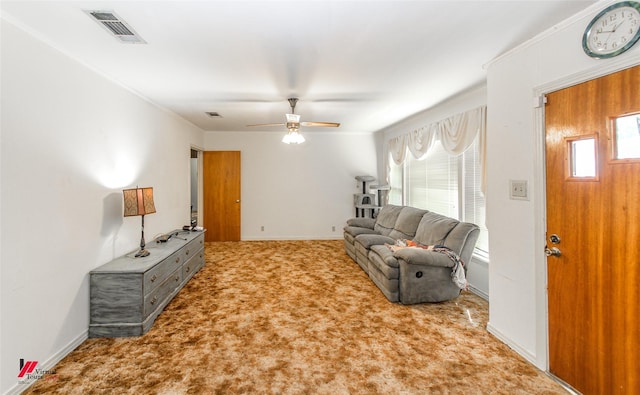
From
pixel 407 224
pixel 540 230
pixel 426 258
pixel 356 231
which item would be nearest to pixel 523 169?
pixel 540 230

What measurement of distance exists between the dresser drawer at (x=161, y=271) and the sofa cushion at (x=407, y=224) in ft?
10.1

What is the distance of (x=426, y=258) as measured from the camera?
3023mm

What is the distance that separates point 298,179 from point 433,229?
347 centimetres

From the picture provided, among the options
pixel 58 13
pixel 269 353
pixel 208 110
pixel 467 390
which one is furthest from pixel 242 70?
pixel 467 390

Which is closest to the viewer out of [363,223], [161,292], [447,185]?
[161,292]

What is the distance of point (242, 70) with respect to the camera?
271cm

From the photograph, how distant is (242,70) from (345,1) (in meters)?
1.38

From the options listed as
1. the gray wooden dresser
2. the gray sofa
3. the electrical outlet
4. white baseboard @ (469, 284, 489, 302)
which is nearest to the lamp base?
the gray wooden dresser

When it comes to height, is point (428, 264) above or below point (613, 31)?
below

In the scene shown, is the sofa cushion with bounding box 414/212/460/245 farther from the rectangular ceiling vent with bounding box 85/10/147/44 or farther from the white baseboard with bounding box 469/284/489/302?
the rectangular ceiling vent with bounding box 85/10/147/44

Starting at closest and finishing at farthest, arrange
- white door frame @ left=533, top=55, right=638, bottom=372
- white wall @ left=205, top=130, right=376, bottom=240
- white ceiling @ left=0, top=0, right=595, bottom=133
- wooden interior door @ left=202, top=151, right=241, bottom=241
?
1. white ceiling @ left=0, top=0, right=595, bottom=133
2. white door frame @ left=533, top=55, right=638, bottom=372
3. wooden interior door @ left=202, top=151, right=241, bottom=241
4. white wall @ left=205, top=130, right=376, bottom=240

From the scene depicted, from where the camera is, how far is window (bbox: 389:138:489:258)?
3.55 m

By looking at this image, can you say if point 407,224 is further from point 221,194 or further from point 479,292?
point 221,194

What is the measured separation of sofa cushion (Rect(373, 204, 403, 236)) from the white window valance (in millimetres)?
1009
